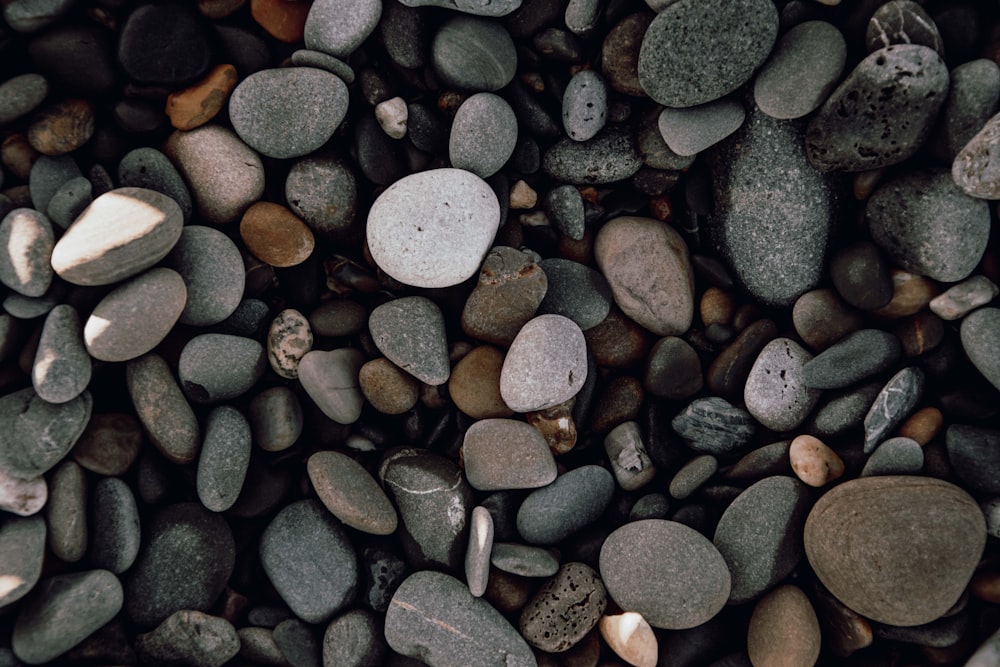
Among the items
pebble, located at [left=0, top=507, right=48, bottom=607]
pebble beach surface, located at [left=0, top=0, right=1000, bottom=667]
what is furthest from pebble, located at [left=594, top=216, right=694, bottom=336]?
pebble, located at [left=0, top=507, right=48, bottom=607]

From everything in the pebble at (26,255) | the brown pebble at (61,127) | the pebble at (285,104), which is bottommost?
the pebble at (26,255)

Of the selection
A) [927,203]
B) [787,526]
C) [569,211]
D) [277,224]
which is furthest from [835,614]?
[277,224]

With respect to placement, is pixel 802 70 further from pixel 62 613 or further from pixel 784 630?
pixel 62 613

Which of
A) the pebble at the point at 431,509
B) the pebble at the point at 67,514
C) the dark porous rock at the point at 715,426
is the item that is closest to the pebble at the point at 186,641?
the pebble at the point at 67,514

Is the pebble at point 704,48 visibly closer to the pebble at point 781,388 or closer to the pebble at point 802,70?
the pebble at point 802,70

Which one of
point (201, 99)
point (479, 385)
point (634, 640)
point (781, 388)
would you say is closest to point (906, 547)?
point (781, 388)

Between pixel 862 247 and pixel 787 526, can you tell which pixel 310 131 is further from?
pixel 787 526
